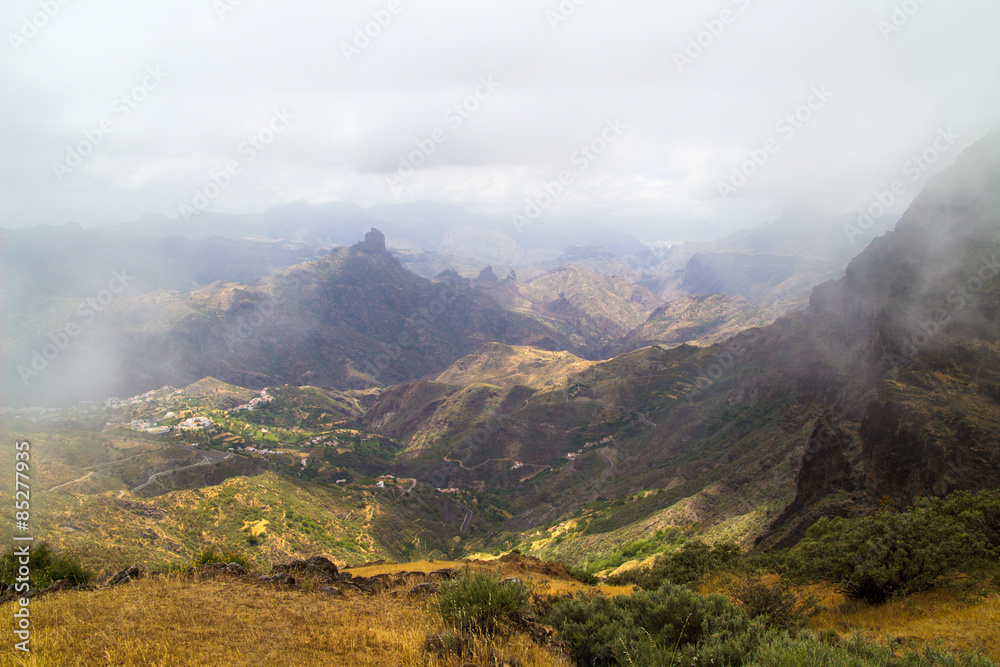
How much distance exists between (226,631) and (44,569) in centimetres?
1484

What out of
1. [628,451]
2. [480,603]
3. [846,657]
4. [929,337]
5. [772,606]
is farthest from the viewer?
[628,451]

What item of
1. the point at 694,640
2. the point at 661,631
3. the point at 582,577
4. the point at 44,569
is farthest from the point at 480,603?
the point at 44,569

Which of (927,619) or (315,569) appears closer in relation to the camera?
(927,619)

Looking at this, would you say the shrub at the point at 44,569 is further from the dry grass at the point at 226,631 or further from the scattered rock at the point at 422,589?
the scattered rock at the point at 422,589

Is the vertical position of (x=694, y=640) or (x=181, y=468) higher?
(x=694, y=640)

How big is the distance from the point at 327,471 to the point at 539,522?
46.6 metres

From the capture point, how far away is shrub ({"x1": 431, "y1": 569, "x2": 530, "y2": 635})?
24.4 feet

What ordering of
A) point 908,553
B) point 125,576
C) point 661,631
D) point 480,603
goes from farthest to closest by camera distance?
point 125,576 < point 908,553 < point 480,603 < point 661,631

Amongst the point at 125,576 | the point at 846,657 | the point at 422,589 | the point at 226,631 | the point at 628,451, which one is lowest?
the point at 628,451

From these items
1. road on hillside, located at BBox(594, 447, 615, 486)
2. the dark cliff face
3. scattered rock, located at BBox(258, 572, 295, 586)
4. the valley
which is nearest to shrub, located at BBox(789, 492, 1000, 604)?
the valley

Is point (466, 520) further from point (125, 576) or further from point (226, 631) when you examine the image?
point (226, 631)

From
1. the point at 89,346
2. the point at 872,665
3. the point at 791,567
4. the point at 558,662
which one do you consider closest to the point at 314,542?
the point at 791,567

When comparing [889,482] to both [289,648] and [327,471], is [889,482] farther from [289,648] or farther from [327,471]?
[327,471]

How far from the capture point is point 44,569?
16062 millimetres
